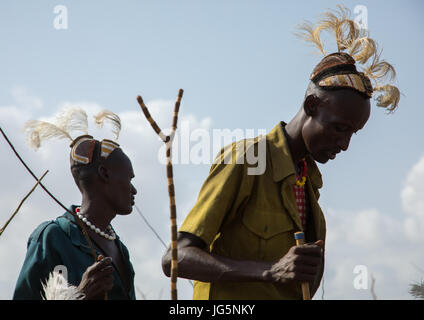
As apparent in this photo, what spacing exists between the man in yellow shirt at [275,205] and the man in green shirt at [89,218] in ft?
4.17

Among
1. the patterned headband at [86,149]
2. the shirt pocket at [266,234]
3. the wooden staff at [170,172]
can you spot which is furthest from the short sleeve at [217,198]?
the patterned headband at [86,149]

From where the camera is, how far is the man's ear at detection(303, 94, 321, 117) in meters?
3.29

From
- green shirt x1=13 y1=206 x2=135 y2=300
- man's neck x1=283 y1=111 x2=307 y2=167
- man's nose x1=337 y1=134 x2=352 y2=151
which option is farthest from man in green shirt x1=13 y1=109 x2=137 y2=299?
man's nose x1=337 y1=134 x2=352 y2=151

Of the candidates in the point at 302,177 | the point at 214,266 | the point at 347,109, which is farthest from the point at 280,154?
the point at 214,266

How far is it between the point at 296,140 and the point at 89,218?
5.68 ft

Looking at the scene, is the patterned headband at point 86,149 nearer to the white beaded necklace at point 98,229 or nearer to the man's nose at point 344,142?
the white beaded necklace at point 98,229

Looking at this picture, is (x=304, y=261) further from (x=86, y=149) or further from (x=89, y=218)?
(x=86, y=149)

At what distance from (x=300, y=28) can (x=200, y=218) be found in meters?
1.53

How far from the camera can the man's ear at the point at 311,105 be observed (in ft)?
10.8

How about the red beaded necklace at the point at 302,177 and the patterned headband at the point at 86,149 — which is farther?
the patterned headband at the point at 86,149

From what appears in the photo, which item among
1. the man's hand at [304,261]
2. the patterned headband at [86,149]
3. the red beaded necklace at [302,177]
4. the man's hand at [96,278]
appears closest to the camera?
the man's hand at [304,261]

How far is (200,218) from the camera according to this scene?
115 inches
